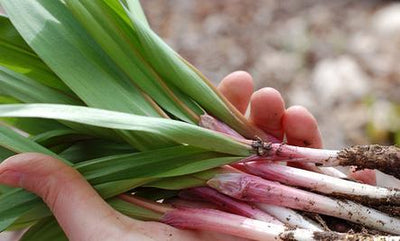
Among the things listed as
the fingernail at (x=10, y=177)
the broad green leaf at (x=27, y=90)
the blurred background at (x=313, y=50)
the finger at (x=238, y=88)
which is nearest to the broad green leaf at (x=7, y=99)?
the broad green leaf at (x=27, y=90)

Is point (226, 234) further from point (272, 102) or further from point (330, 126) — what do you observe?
point (330, 126)

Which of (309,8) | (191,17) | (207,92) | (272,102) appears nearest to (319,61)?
(309,8)

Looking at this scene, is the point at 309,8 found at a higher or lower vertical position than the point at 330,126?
higher

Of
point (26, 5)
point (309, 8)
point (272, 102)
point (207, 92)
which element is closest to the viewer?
point (26, 5)

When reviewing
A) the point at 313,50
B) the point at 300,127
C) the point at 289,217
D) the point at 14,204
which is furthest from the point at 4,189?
the point at 313,50

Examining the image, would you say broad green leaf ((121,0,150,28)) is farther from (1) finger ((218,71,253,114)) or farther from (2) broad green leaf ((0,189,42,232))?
(2) broad green leaf ((0,189,42,232))
